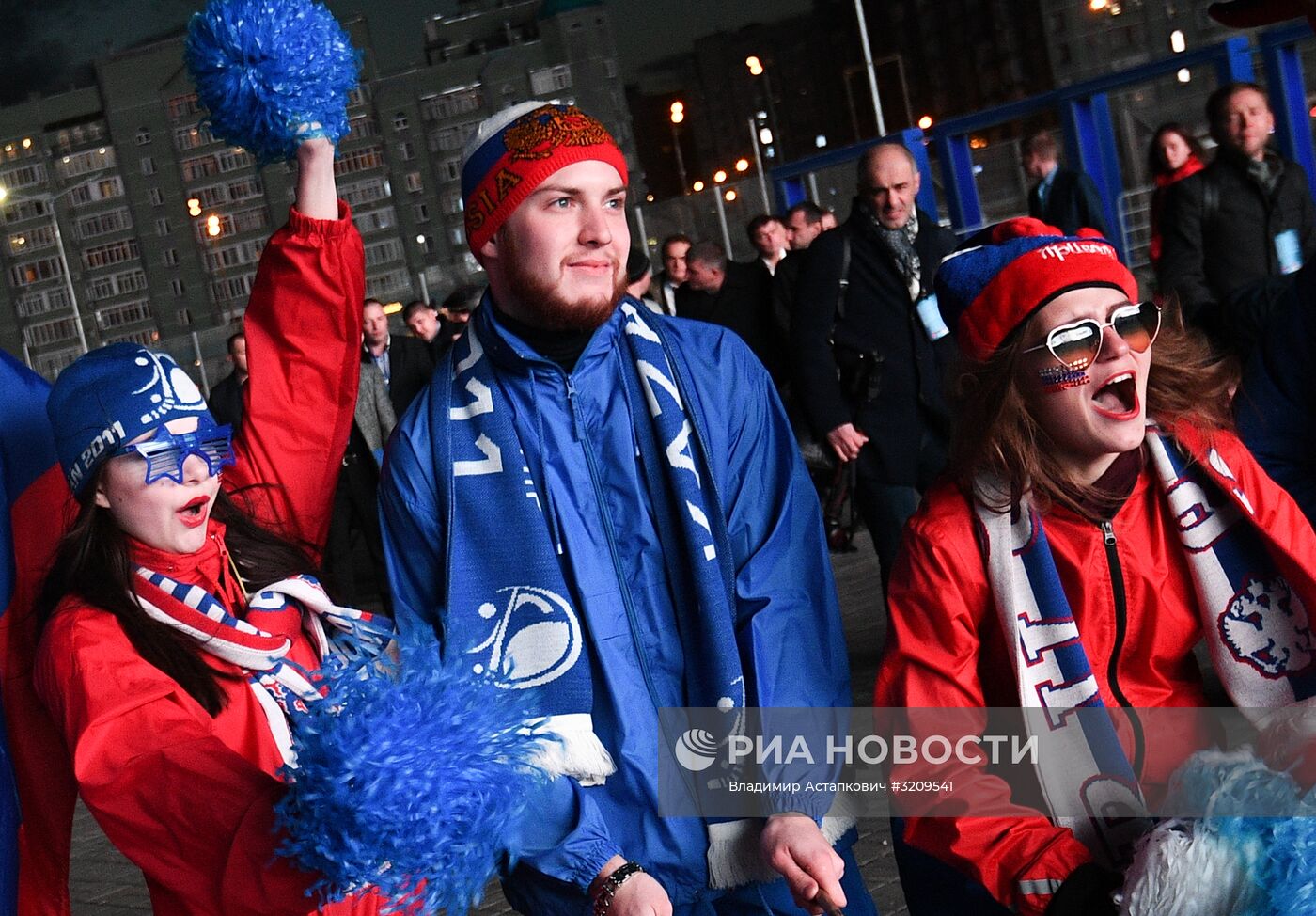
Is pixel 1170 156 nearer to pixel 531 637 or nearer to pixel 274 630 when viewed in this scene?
pixel 531 637

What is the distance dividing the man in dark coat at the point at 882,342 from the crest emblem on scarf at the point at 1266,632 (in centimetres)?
326

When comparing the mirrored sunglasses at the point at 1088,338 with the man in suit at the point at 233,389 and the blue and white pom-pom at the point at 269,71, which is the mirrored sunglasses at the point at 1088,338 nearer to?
the blue and white pom-pom at the point at 269,71

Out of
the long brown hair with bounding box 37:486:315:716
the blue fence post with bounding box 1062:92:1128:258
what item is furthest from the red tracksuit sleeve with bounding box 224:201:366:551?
the blue fence post with bounding box 1062:92:1128:258

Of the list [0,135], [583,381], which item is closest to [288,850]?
[583,381]

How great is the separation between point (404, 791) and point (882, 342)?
4276 millimetres

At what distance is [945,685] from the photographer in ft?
6.94

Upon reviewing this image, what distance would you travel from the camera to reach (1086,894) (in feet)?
6.14

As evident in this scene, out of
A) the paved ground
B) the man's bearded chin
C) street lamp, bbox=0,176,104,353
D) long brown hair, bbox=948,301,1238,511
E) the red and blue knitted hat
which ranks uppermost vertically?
street lamp, bbox=0,176,104,353

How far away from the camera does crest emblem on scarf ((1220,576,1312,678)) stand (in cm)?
212

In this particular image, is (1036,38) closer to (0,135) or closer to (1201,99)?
(1201,99)

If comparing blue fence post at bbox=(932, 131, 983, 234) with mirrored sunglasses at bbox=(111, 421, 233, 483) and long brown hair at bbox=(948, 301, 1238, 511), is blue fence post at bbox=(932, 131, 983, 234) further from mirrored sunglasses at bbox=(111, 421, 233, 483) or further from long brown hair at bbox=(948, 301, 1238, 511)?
mirrored sunglasses at bbox=(111, 421, 233, 483)

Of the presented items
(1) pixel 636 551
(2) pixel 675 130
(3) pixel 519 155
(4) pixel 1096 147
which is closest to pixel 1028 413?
(1) pixel 636 551

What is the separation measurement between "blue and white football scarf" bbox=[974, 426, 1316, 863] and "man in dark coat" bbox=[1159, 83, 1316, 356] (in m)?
4.64

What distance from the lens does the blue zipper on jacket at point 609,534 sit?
7.27ft
